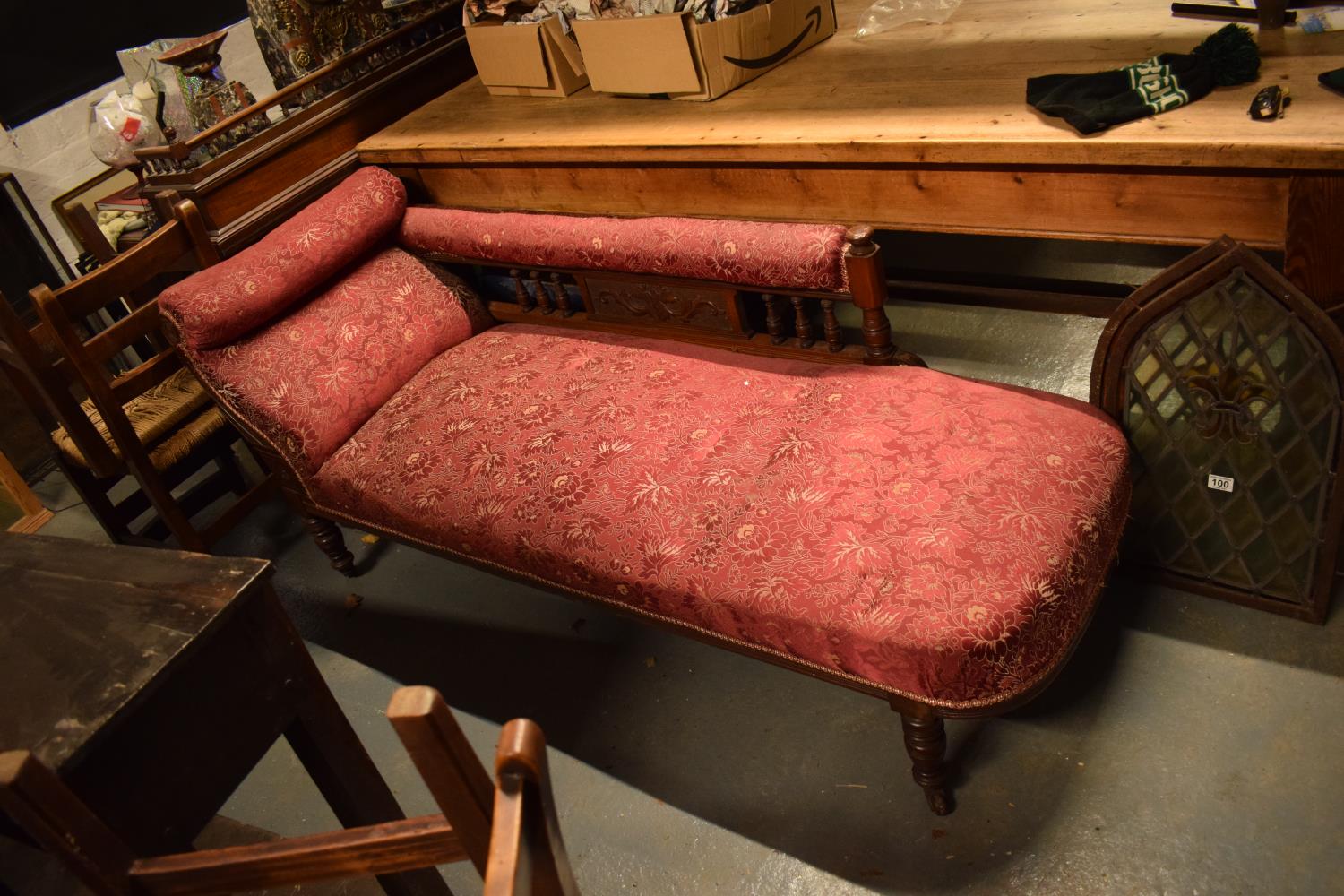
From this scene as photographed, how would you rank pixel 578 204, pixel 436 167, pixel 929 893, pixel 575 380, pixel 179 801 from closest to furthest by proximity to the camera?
pixel 179 801 < pixel 929 893 < pixel 575 380 < pixel 578 204 < pixel 436 167

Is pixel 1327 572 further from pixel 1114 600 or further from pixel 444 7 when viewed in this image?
pixel 444 7

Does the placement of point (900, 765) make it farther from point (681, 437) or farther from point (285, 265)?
point (285, 265)

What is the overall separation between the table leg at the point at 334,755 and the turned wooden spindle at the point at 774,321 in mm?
1128

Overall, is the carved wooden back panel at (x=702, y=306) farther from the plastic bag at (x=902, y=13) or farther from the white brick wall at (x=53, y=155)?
the white brick wall at (x=53, y=155)

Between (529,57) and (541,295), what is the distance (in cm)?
60

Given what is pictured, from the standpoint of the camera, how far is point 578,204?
2.40m

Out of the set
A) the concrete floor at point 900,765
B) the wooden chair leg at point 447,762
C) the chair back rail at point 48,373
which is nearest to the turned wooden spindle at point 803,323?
the concrete floor at point 900,765

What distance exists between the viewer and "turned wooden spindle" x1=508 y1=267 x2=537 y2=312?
8.14ft

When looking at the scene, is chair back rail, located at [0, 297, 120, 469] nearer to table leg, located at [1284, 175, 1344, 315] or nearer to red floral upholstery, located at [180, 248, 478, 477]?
red floral upholstery, located at [180, 248, 478, 477]

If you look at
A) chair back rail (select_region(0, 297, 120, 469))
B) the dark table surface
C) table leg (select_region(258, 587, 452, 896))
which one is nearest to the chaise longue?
chair back rail (select_region(0, 297, 120, 469))

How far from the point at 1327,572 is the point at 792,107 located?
130 centimetres

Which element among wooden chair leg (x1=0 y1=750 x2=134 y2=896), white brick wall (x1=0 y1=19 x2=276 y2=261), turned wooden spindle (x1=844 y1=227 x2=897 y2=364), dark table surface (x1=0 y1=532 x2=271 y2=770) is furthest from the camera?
white brick wall (x1=0 y1=19 x2=276 y2=261)

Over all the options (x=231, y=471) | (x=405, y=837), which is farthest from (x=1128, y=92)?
(x=231, y=471)

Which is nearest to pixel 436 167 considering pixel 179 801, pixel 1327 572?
pixel 179 801
